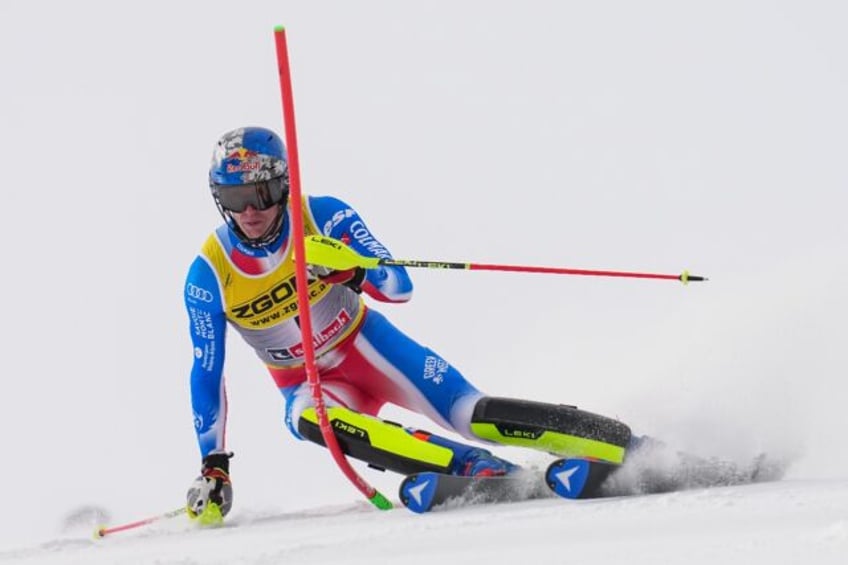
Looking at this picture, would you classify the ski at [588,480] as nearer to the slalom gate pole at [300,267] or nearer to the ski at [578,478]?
the ski at [578,478]

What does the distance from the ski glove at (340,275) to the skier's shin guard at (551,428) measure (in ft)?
2.83

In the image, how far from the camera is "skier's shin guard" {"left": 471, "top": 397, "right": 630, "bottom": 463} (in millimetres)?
5164

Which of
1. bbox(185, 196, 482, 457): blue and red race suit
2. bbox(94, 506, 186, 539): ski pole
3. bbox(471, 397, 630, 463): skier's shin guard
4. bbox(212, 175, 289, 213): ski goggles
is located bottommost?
bbox(94, 506, 186, 539): ski pole

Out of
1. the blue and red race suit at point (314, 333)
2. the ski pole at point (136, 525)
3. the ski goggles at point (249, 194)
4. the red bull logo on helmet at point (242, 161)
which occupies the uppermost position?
the red bull logo on helmet at point (242, 161)

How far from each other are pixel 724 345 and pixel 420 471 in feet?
5.77

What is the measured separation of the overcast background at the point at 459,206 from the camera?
676 centimetres

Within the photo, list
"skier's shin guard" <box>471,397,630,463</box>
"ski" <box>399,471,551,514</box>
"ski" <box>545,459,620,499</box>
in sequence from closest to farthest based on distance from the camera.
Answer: "ski" <box>545,459,620,499</box>, "ski" <box>399,471,551,514</box>, "skier's shin guard" <box>471,397,630,463</box>

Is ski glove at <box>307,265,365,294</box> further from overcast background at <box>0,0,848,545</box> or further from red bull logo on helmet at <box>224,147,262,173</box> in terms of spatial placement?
overcast background at <box>0,0,848,545</box>

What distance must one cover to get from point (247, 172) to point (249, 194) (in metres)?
0.10

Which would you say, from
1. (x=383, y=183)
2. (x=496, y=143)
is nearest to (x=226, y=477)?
(x=383, y=183)

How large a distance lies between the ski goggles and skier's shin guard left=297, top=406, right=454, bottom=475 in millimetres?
971

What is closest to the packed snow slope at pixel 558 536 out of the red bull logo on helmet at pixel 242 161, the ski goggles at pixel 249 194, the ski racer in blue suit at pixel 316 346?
the ski racer in blue suit at pixel 316 346

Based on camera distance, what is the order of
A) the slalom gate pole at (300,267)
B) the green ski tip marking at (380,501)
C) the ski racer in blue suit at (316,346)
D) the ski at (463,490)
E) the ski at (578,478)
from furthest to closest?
the green ski tip marking at (380,501) → the ski racer in blue suit at (316,346) → the ski at (463,490) → the slalom gate pole at (300,267) → the ski at (578,478)

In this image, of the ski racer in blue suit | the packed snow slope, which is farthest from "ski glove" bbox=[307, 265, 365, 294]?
the packed snow slope
